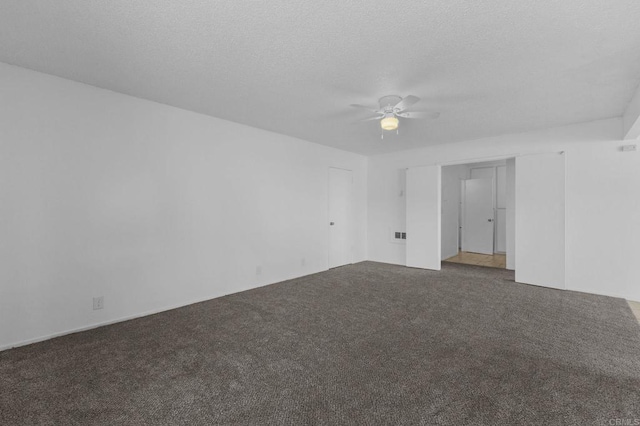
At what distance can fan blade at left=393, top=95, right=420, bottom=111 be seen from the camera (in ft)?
9.73

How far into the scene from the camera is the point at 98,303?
316cm

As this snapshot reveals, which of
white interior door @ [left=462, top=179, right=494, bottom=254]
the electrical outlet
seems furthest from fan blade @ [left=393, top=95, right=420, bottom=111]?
white interior door @ [left=462, top=179, right=494, bottom=254]

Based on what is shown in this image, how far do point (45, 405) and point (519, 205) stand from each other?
6197mm

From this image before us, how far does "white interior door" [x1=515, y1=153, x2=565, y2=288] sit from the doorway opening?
2.30 meters

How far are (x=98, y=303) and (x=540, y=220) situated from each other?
6282 millimetres

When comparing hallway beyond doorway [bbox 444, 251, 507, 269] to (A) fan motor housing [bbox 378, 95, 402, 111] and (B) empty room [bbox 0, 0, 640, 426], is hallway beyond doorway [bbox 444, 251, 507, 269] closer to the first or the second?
(B) empty room [bbox 0, 0, 640, 426]

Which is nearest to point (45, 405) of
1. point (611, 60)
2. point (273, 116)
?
point (273, 116)

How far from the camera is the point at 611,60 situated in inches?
101

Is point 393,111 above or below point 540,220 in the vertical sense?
above

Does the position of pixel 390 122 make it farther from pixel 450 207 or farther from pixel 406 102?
pixel 450 207

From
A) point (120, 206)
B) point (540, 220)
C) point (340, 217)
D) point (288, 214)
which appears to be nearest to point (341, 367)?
point (120, 206)

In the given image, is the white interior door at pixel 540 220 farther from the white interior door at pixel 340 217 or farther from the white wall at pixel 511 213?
the white interior door at pixel 340 217

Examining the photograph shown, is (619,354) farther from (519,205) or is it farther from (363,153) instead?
(363,153)

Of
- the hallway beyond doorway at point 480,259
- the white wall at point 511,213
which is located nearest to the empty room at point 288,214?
the white wall at point 511,213
